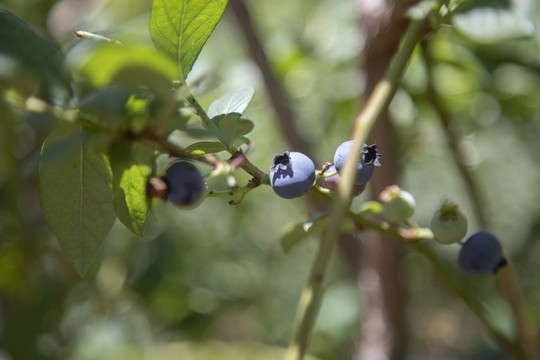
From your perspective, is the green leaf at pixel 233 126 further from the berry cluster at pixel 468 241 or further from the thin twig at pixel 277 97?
the thin twig at pixel 277 97

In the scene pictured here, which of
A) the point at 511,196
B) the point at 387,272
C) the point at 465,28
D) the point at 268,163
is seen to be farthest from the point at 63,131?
the point at 511,196

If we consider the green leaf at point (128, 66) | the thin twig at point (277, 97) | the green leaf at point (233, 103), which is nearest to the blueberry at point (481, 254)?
the green leaf at point (233, 103)

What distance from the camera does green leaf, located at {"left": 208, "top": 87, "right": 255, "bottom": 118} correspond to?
496 mm

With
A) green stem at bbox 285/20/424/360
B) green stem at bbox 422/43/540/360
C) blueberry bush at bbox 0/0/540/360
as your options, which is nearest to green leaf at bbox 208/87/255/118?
blueberry bush at bbox 0/0/540/360

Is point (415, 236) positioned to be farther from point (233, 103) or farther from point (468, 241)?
point (233, 103)

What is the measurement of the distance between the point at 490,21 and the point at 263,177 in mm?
340

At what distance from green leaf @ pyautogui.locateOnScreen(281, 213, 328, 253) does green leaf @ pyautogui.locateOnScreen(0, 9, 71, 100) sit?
251mm

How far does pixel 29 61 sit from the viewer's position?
371 mm

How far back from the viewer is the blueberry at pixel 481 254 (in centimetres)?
58

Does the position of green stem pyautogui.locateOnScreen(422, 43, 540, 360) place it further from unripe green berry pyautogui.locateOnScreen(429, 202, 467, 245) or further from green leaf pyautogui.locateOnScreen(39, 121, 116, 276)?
green leaf pyautogui.locateOnScreen(39, 121, 116, 276)

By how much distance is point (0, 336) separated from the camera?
4.27 ft

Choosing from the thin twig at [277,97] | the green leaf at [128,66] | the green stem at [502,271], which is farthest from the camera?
the thin twig at [277,97]

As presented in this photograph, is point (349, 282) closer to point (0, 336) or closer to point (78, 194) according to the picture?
point (0, 336)

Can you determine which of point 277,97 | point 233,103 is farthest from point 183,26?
point 277,97
